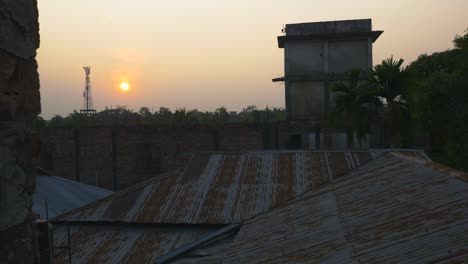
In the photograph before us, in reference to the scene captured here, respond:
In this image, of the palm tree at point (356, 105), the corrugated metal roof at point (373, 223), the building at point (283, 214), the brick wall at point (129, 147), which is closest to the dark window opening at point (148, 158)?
the brick wall at point (129, 147)

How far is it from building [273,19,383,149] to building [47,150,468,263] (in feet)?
36.3

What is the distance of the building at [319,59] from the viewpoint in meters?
20.4

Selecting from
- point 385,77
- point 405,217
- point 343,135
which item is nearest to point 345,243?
point 405,217

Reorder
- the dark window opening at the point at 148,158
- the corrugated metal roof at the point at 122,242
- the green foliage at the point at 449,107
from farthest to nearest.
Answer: the dark window opening at the point at 148,158 < the green foliage at the point at 449,107 < the corrugated metal roof at the point at 122,242

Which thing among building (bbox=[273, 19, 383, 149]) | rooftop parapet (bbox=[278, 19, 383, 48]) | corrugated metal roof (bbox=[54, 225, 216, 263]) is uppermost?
rooftop parapet (bbox=[278, 19, 383, 48])

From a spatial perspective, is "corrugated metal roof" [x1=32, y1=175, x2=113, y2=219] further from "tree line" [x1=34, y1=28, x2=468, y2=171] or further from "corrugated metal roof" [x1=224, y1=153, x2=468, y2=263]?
"corrugated metal roof" [x1=224, y1=153, x2=468, y2=263]

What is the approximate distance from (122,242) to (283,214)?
131 inches

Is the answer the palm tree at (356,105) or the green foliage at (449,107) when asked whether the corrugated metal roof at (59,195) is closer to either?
the palm tree at (356,105)

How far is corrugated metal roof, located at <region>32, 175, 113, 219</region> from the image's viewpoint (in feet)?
35.7

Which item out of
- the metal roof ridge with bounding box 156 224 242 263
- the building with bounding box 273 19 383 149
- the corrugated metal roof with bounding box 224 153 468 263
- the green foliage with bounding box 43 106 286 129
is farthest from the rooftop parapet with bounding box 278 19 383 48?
the metal roof ridge with bounding box 156 224 242 263

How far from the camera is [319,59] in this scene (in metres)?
20.8

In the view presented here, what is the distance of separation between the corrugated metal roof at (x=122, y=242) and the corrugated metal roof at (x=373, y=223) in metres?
1.52

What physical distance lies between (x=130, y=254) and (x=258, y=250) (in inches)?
114

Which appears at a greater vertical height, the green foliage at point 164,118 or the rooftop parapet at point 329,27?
the rooftop parapet at point 329,27
